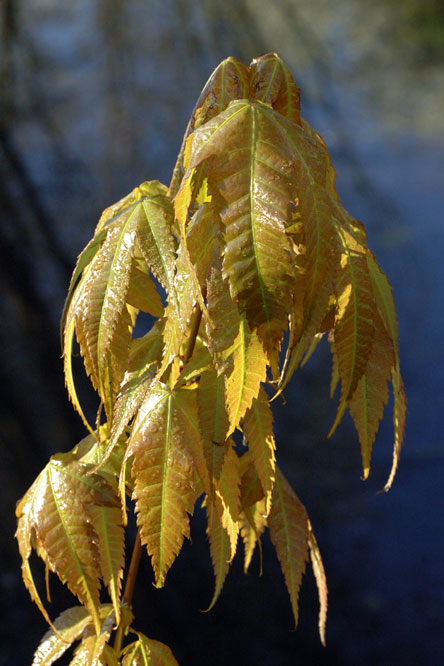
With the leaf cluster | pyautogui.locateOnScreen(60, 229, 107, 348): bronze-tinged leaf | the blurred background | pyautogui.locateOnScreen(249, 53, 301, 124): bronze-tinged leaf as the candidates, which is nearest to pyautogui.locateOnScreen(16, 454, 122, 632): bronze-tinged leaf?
the leaf cluster

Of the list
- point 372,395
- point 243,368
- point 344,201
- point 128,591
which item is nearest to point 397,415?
point 372,395

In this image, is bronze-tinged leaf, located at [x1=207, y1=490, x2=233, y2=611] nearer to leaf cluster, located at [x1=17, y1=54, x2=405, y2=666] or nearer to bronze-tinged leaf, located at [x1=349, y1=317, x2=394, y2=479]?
leaf cluster, located at [x1=17, y1=54, x2=405, y2=666]

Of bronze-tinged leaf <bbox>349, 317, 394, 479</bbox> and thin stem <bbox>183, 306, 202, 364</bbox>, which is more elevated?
thin stem <bbox>183, 306, 202, 364</bbox>

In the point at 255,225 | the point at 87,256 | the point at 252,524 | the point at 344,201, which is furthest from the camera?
the point at 344,201

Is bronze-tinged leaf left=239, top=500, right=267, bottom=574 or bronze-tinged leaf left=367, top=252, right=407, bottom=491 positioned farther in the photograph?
bronze-tinged leaf left=239, top=500, right=267, bottom=574

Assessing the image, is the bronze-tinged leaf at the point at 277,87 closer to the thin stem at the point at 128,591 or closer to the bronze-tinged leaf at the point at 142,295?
the bronze-tinged leaf at the point at 142,295

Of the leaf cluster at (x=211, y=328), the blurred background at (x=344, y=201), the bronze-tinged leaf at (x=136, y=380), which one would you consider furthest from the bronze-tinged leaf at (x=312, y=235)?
the blurred background at (x=344, y=201)

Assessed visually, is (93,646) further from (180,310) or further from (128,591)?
(180,310)
